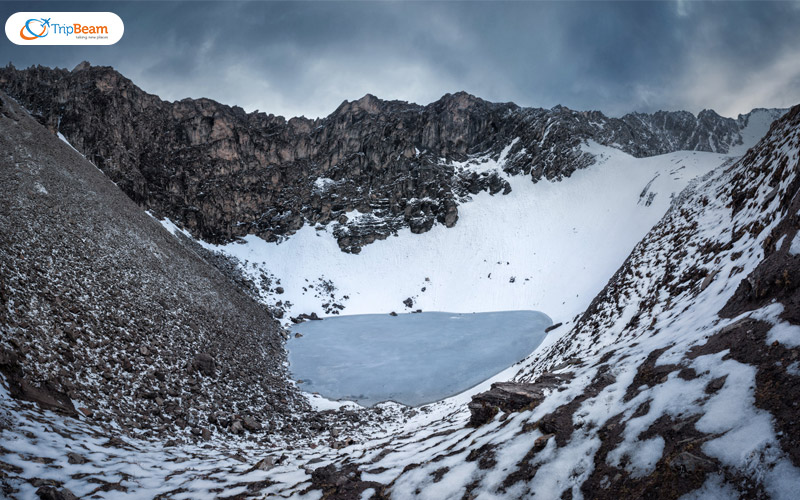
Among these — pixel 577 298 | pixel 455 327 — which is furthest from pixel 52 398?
pixel 577 298

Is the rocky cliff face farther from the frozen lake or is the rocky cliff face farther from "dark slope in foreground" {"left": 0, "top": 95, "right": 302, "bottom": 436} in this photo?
"dark slope in foreground" {"left": 0, "top": 95, "right": 302, "bottom": 436}

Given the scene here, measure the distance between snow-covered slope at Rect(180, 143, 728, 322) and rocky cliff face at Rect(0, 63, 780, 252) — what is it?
11.3 ft

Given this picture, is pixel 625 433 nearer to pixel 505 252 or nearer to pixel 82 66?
pixel 505 252

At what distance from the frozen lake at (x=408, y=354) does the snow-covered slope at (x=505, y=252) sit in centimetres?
617

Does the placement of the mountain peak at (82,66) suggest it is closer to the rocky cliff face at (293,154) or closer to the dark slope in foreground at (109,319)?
the rocky cliff face at (293,154)

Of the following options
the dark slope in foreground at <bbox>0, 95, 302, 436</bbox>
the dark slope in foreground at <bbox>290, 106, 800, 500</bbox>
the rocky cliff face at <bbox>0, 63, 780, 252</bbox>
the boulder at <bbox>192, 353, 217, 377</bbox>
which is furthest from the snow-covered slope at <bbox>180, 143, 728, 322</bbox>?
the dark slope in foreground at <bbox>290, 106, 800, 500</bbox>

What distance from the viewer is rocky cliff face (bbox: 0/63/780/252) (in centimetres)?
4766

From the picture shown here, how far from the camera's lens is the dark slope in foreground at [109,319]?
9.02 meters

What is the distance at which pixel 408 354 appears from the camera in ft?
78.9

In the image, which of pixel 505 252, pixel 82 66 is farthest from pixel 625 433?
pixel 82 66

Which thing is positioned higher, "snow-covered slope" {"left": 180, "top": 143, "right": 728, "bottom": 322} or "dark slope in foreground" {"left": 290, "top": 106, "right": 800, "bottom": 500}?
"snow-covered slope" {"left": 180, "top": 143, "right": 728, "bottom": 322}

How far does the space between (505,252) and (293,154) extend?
48.0 m

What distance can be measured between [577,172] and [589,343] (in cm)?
5617

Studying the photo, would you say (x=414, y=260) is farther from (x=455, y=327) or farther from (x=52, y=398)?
(x=52, y=398)
